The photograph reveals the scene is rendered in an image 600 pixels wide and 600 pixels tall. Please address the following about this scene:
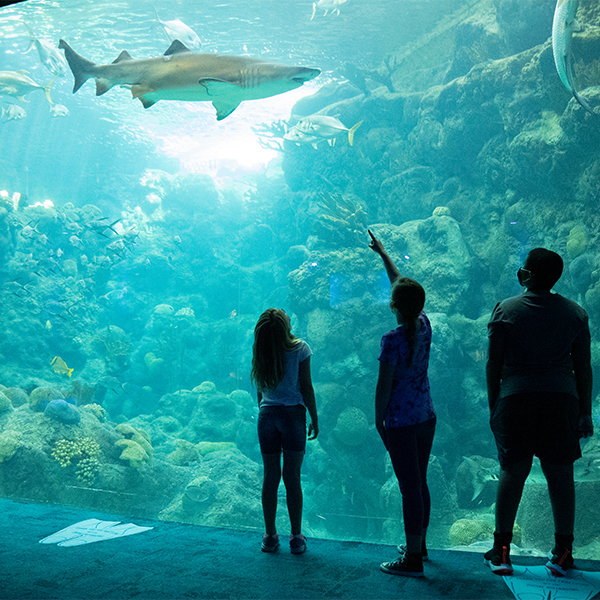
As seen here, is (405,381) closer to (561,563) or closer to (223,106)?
(561,563)

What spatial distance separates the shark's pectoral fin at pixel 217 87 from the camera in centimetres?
331

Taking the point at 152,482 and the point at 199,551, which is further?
the point at 152,482

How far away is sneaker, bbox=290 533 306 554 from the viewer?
2.56 meters

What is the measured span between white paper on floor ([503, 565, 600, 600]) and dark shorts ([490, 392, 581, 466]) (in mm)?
559

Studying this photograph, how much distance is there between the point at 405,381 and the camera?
2316 mm

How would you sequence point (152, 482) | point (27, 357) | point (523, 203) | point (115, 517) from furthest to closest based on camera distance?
point (27, 357)
point (523, 203)
point (152, 482)
point (115, 517)

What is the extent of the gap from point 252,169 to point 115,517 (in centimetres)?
2781

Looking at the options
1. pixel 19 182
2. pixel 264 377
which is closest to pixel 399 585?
pixel 264 377

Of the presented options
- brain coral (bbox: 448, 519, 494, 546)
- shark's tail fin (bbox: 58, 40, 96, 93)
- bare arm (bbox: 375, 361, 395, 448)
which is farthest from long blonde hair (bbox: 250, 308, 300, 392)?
brain coral (bbox: 448, 519, 494, 546)

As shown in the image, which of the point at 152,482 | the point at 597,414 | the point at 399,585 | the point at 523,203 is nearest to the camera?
the point at 399,585

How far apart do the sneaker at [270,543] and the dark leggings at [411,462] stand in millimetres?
930

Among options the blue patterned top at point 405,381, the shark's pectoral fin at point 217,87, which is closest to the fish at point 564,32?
the shark's pectoral fin at point 217,87

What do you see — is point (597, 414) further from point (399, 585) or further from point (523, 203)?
point (399, 585)

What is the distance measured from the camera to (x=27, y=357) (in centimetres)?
1620
